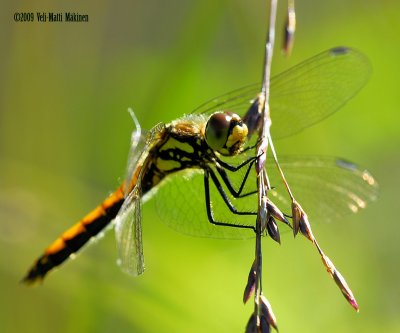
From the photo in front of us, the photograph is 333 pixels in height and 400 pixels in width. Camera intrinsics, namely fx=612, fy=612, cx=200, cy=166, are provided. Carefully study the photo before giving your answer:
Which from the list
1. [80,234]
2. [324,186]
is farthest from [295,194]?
[80,234]

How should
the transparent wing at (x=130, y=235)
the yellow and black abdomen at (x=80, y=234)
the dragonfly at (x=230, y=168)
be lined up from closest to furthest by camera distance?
the transparent wing at (x=130, y=235) → the dragonfly at (x=230, y=168) → the yellow and black abdomen at (x=80, y=234)

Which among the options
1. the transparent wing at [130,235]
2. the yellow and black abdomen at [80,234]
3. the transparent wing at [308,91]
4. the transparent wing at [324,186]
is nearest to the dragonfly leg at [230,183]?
the transparent wing at [324,186]

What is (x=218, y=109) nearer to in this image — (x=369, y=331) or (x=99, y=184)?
(x=99, y=184)

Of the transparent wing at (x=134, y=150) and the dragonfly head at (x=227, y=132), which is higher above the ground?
the dragonfly head at (x=227, y=132)

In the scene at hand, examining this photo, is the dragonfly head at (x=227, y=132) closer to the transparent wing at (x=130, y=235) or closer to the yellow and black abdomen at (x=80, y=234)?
the transparent wing at (x=130, y=235)

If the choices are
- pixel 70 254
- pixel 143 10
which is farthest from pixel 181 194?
pixel 143 10
